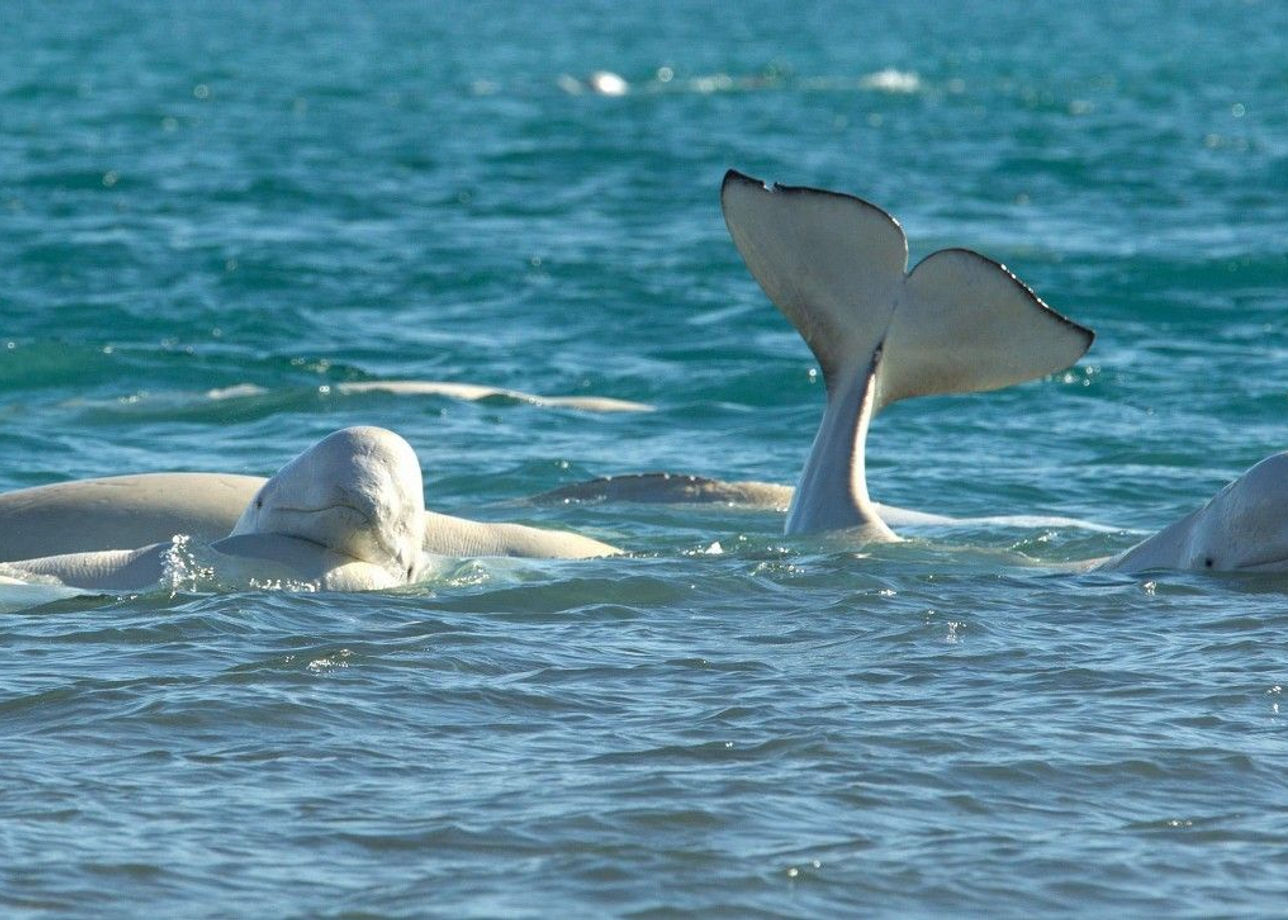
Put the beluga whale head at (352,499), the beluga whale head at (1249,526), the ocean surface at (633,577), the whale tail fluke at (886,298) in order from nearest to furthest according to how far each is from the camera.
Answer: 1. the ocean surface at (633,577)
2. the beluga whale head at (352,499)
3. the beluga whale head at (1249,526)
4. the whale tail fluke at (886,298)

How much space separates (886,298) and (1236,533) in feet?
6.22

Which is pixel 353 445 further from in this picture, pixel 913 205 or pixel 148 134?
pixel 148 134

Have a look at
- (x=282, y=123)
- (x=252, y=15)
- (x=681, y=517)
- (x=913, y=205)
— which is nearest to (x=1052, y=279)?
(x=913, y=205)

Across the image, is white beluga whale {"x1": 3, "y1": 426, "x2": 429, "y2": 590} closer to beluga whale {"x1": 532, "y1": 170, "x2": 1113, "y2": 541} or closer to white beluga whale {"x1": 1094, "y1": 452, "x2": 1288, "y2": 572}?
beluga whale {"x1": 532, "y1": 170, "x2": 1113, "y2": 541}

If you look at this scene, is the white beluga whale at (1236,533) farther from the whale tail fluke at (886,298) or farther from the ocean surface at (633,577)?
the whale tail fluke at (886,298)

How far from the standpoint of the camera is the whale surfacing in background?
31.5 ft

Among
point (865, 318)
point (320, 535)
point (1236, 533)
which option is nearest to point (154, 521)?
point (320, 535)

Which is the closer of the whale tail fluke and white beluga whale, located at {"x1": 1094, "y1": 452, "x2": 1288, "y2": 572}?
white beluga whale, located at {"x1": 1094, "y1": 452, "x2": 1288, "y2": 572}

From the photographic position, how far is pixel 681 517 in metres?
10.9

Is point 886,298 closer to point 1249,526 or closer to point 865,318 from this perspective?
point 865,318

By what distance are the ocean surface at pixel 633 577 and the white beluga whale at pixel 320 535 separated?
0.51ft

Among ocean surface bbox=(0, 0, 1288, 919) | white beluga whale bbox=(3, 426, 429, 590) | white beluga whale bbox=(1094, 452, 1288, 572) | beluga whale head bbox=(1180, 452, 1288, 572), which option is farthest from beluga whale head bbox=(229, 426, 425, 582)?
beluga whale head bbox=(1180, 452, 1288, 572)

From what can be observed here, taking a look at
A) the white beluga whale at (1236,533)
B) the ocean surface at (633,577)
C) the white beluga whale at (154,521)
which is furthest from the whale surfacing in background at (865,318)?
the white beluga whale at (154,521)

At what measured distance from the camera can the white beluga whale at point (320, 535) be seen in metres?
8.02
